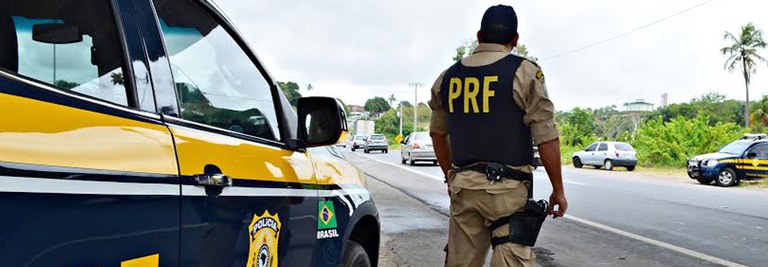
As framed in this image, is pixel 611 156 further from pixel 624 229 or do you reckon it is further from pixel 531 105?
pixel 531 105

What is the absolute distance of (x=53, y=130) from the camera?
124 cm

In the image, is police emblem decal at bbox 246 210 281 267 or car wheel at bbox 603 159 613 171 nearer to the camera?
police emblem decal at bbox 246 210 281 267

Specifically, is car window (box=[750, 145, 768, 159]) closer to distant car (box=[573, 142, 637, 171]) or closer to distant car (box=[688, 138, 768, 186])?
distant car (box=[688, 138, 768, 186])

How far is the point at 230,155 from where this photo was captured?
1926mm

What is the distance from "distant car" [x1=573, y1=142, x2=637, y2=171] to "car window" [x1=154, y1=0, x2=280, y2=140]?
84.2ft

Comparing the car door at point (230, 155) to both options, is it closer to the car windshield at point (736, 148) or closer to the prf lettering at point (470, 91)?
the prf lettering at point (470, 91)

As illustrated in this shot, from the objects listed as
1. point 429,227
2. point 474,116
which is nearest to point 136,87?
point 474,116

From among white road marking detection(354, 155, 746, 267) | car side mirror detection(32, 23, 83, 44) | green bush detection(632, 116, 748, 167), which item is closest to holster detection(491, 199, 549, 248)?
car side mirror detection(32, 23, 83, 44)

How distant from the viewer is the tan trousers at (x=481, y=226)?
2.80 metres

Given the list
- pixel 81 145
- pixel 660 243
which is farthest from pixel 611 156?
pixel 81 145

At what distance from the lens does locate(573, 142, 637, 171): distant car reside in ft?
85.1

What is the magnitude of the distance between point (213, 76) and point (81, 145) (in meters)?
0.91

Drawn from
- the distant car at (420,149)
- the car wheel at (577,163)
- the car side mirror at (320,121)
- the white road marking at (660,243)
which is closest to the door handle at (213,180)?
the car side mirror at (320,121)

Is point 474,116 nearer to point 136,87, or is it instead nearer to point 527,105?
point 527,105
